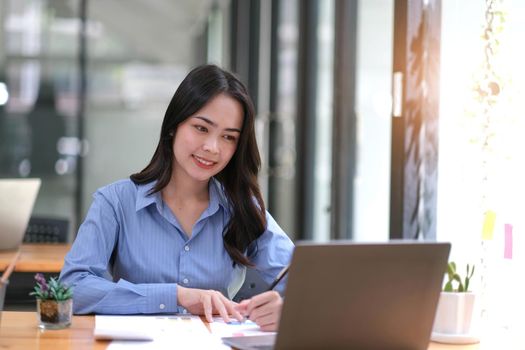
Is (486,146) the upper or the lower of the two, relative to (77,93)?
lower

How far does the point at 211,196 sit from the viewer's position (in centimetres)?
251

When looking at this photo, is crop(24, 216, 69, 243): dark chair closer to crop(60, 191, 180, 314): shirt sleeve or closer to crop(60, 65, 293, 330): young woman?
crop(60, 65, 293, 330): young woman

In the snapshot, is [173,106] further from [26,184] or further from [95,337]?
[26,184]

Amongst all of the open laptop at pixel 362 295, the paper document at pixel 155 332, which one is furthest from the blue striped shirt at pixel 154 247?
the open laptop at pixel 362 295

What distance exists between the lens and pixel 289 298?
58.9 inches

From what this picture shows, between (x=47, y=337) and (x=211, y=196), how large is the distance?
76 cm

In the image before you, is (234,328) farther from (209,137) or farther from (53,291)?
(209,137)

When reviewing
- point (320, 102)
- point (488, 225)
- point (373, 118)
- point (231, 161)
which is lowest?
point (488, 225)

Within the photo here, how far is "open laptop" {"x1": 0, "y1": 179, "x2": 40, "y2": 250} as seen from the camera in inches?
134

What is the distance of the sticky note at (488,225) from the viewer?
236cm

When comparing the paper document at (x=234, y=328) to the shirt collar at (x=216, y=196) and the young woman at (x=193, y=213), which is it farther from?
the shirt collar at (x=216, y=196)

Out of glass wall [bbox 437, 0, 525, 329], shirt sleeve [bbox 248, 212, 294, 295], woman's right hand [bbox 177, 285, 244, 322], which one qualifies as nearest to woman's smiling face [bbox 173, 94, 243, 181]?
shirt sleeve [bbox 248, 212, 294, 295]

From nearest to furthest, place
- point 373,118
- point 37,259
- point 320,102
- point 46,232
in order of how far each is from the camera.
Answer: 1. point 37,259
2. point 373,118
3. point 46,232
4. point 320,102

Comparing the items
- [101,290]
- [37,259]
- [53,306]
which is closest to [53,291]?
[53,306]
